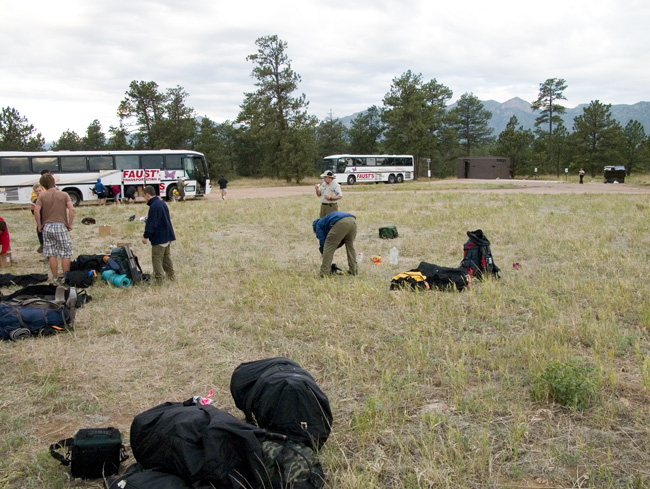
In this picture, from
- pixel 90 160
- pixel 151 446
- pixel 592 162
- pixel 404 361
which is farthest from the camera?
pixel 592 162

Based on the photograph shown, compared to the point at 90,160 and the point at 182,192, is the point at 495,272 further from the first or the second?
the point at 90,160

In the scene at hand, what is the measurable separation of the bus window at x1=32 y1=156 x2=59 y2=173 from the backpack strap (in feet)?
85.6

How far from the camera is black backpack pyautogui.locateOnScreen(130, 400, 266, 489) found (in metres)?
2.85

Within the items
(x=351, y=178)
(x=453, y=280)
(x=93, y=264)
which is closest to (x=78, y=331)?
(x=93, y=264)

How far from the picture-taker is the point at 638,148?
52.5 m

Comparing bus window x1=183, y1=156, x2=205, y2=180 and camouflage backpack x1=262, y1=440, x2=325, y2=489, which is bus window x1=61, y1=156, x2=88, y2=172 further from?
camouflage backpack x1=262, y1=440, x2=325, y2=489

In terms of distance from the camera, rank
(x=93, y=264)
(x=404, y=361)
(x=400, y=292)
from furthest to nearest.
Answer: (x=93, y=264), (x=400, y=292), (x=404, y=361)

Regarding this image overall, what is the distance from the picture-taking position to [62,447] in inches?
135

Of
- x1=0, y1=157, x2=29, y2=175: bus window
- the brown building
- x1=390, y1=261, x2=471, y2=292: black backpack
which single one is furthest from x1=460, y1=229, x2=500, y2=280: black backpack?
the brown building

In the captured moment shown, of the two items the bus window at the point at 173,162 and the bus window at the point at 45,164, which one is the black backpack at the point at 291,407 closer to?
the bus window at the point at 45,164

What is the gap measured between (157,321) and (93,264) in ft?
9.91

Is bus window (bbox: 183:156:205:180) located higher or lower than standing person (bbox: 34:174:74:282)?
higher

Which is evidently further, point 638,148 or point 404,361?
point 638,148

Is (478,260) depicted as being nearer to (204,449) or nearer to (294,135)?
(204,449)
